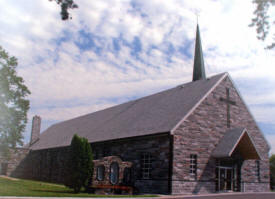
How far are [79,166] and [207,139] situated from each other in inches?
373

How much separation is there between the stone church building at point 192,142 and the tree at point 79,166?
2.27 m

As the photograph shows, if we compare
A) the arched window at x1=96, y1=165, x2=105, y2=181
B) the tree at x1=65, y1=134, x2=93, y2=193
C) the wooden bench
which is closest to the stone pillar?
the arched window at x1=96, y1=165, x2=105, y2=181

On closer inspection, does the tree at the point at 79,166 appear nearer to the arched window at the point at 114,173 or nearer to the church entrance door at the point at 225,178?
the arched window at the point at 114,173

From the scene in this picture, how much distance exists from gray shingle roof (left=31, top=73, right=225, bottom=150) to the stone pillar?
1517 cm

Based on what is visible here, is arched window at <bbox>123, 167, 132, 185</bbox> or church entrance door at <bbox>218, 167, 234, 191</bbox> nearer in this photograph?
arched window at <bbox>123, 167, 132, 185</bbox>

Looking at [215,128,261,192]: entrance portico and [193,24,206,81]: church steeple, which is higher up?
[193,24,206,81]: church steeple

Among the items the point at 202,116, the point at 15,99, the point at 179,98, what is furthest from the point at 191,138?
the point at 15,99

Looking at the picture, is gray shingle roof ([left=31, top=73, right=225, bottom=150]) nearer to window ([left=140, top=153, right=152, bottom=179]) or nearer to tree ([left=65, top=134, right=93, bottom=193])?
window ([left=140, top=153, right=152, bottom=179])

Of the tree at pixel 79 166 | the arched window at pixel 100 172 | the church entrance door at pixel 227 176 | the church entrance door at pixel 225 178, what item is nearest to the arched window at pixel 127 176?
the arched window at pixel 100 172

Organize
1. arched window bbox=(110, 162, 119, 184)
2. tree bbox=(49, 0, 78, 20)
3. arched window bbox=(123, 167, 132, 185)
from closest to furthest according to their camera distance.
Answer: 1. tree bbox=(49, 0, 78, 20)
2. arched window bbox=(110, 162, 119, 184)
3. arched window bbox=(123, 167, 132, 185)

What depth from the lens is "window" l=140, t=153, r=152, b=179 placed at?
2337cm

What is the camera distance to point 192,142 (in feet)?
75.0

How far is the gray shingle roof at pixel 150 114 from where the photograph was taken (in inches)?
938

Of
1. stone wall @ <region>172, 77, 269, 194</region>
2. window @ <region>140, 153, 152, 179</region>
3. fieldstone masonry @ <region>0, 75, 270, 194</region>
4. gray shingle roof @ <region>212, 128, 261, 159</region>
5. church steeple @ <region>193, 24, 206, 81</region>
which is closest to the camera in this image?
fieldstone masonry @ <region>0, 75, 270, 194</region>
